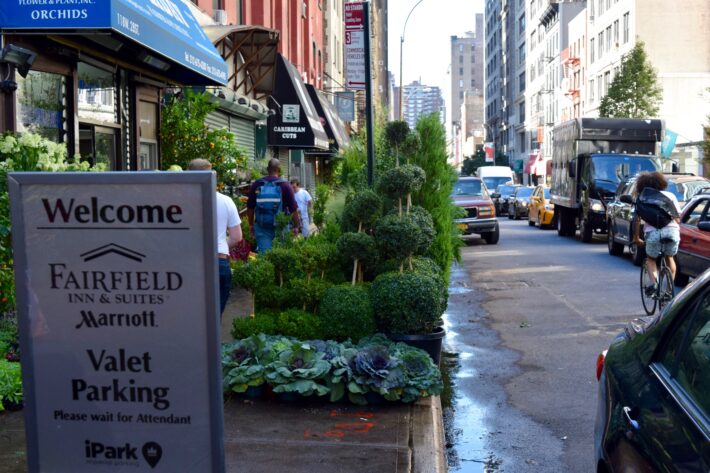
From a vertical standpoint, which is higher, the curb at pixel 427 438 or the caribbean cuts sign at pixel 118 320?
the caribbean cuts sign at pixel 118 320

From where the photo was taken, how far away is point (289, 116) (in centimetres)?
2488

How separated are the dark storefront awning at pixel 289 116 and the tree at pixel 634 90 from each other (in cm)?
2954

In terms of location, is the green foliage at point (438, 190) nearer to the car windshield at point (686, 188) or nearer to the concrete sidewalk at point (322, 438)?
the concrete sidewalk at point (322, 438)

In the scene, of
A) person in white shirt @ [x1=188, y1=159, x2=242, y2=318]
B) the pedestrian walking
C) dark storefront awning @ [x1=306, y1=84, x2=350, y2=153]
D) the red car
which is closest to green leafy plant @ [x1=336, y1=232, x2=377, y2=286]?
person in white shirt @ [x1=188, y1=159, x2=242, y2=318]

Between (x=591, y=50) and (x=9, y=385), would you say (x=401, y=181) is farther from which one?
(x=591, y=50)

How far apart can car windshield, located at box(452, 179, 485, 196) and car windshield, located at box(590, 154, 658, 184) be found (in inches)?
125

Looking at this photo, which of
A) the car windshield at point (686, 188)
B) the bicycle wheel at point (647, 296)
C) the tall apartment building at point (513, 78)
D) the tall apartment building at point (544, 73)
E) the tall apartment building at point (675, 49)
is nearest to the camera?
the bicycle wheel at point (647, 296)

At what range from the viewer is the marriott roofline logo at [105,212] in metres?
3.26

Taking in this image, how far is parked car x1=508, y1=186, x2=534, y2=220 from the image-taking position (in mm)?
44797

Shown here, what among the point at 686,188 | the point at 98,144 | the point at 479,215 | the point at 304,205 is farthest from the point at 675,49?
the point at 98,144

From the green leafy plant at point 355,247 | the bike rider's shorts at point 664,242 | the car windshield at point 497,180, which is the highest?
the car windshield at point 497,180

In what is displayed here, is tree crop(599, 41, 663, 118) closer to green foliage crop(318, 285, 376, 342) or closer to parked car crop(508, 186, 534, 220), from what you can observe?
parked car crop(508, 186, 534, 220)

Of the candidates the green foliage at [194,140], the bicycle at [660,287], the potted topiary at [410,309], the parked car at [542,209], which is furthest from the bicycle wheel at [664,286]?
the parked car at [542,209]

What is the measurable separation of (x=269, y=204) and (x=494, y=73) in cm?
12315
